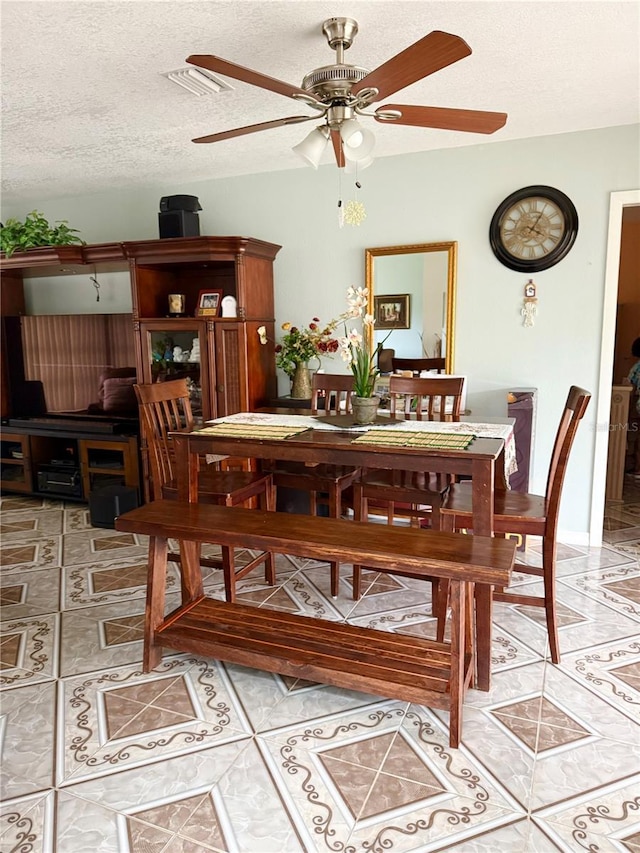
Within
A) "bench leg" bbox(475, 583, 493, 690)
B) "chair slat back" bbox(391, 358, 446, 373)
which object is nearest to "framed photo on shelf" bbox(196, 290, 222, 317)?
"chair slat back" bbox(391, 358, 446, 373)

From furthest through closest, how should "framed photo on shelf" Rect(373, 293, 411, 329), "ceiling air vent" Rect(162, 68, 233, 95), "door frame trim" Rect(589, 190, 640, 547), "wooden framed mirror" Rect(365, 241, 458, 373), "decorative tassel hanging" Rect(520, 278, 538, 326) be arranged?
"framed photo on shelf" Rect(373, 293, 411, 329), "wooden framed mirror" Rect(365, 241, 458, 373), "decorative tassel hanging" Rect(520, 278, 538, 326), "door frame trim" Rect(589, 190, 640, 547), "ceiling air vent" Rect(162, 68, 233, 95)

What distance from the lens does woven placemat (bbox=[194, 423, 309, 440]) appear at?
95.3 inches

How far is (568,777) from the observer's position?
1.68 m

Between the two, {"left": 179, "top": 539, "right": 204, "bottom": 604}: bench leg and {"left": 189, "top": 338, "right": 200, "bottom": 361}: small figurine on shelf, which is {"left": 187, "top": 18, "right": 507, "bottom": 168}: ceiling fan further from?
{"left": 189, "top": 338, "right": 200, "bottom": 361}: small figurine on shelf

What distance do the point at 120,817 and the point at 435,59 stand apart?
228 centimetres

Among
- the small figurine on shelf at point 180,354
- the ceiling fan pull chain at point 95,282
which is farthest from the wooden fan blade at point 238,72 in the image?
the ceiling fan pull chain at point 95,282

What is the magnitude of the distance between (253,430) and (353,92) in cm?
135

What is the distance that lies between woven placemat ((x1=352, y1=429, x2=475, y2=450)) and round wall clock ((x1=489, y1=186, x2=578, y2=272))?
1696 millimetres

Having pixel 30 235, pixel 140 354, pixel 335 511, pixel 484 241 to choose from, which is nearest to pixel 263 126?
pixel 335 511

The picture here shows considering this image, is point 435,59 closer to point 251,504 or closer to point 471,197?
point 471,197

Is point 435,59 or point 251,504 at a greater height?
point 435,59

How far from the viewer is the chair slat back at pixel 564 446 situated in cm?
208

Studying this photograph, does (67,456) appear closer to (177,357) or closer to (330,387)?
(177,357)

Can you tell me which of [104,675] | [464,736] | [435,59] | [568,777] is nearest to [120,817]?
[104,675]
